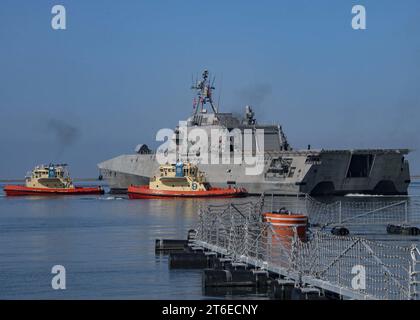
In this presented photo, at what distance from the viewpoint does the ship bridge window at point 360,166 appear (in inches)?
2837

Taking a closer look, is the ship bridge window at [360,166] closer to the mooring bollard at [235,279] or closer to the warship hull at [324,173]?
the warship hull at [324,173]

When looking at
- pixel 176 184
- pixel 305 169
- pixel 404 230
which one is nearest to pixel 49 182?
pixel 176 184

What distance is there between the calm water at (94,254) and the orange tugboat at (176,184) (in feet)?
43.2

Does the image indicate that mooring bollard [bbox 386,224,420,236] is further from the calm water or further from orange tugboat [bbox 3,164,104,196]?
orange tugboat [bbox 3,164,104,196]

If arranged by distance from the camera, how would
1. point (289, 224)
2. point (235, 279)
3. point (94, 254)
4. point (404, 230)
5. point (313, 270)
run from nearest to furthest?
1. point (313, 270)
2. point (235, 279)
3. point (94, 254)
4. point (289, 224)
5. point (404, 230)

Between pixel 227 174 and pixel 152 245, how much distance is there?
41.6 meters

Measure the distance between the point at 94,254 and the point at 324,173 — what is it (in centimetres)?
4199

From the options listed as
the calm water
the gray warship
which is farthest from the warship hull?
the calm water

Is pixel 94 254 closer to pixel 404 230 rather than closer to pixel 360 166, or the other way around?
pixel 404 230

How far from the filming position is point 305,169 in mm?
69938

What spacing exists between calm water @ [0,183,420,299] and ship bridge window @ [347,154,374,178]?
18.1 m

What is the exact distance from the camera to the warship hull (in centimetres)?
7019

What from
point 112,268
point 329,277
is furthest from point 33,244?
point 329,277

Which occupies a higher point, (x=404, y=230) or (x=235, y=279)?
(x=404, y=230)
